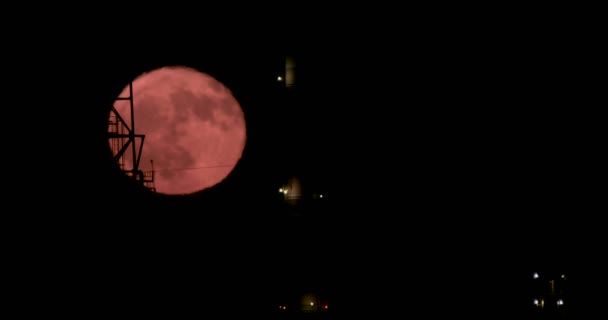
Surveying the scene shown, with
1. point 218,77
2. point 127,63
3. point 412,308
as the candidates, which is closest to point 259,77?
point 218,77

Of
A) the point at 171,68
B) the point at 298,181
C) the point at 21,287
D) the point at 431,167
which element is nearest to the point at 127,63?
the point at 171,68

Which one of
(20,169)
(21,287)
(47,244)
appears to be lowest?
(21,287)

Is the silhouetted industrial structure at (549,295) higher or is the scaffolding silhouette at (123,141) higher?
the scaffolding silhouette at (123,141)

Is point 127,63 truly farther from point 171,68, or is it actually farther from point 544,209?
point 544,209

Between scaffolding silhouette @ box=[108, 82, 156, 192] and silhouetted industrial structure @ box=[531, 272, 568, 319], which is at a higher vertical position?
scaffolding silhouette @ box=[108, 82, 156, 192]

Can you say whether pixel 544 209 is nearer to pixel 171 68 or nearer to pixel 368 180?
pixel 368 180

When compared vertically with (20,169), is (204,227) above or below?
below

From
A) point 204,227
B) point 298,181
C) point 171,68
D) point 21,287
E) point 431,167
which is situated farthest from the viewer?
point 298,181

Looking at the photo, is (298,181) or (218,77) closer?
(218,77)

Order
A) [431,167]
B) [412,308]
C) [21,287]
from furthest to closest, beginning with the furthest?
[431,167]
[412,308]
[21,287]
